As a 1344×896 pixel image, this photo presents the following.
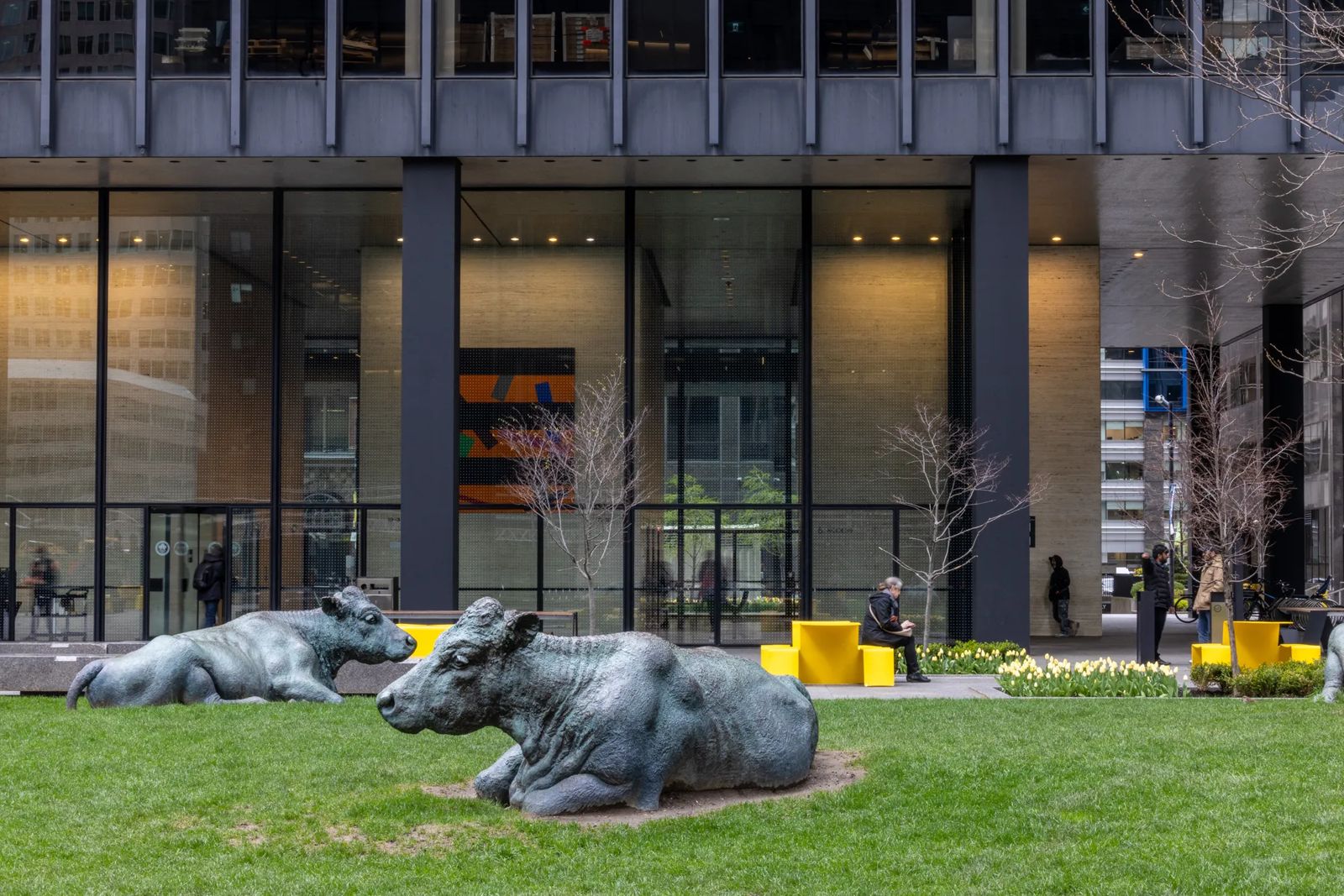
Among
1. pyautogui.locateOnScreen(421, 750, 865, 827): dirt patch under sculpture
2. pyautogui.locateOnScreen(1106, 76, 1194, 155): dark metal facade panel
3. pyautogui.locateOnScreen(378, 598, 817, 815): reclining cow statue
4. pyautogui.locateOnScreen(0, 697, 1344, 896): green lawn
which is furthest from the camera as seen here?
pyautogui.locateOnScreen(1106, 76, 1194, 155): dark metal facade panel

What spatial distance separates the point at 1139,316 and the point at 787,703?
118 feet

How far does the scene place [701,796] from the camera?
9867 millimetres

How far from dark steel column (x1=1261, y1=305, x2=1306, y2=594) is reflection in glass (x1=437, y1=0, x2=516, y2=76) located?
23.0 meters

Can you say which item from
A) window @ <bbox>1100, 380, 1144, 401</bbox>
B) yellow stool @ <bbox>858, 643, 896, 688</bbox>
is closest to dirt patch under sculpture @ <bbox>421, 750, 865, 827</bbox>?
yellow stool @ <bbox>858, 643, 896, 688</bbox>

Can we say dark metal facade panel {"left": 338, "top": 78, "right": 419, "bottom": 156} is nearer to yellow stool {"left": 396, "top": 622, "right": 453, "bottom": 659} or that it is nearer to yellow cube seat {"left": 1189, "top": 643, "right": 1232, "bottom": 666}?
yellow stool {"left": 396, "top": 622, "right": 453, "bottom": 659}

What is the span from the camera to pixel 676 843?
28.2 feet

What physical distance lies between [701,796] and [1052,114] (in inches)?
759

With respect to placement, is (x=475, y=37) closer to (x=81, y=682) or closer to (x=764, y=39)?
(x=764, y=39)

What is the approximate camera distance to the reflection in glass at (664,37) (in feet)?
86.9

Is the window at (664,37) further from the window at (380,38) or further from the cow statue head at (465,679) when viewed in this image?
the cow statue head at (465,679)

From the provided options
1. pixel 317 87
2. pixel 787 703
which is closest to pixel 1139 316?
pixel 317 87

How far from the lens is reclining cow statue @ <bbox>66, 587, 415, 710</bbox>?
14.5m

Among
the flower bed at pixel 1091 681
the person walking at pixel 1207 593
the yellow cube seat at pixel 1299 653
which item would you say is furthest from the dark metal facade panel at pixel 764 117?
A: the yellow cube seat at pixel 1299 653

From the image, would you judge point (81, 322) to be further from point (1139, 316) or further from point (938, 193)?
point (1139, 316)
